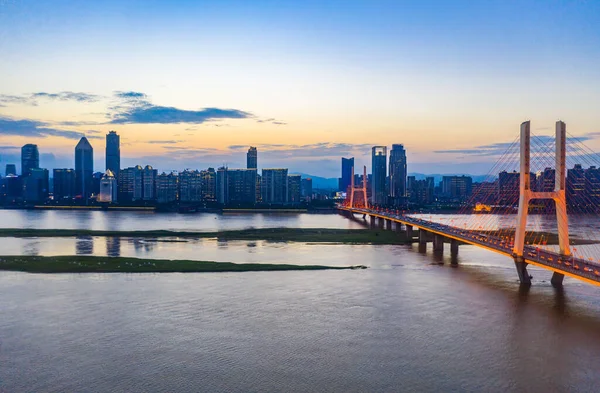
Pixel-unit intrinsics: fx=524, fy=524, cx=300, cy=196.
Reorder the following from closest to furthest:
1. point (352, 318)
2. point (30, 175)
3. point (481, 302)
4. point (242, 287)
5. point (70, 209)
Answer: point (352, 318), point (481, 302), point (242, 287), point (70, 209), point (30, 175)

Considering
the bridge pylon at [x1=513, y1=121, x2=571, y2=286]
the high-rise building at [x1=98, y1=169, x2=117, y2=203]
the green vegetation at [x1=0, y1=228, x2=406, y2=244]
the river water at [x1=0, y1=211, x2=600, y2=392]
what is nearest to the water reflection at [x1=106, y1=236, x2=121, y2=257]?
the green vegetation at [x1=0, y1=228, x2=406, y2=244]

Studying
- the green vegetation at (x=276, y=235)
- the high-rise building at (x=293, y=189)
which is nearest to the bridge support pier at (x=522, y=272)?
the green vegetation at (x=276, y=235)

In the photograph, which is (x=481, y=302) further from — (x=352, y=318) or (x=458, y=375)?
(x=458, y=375)

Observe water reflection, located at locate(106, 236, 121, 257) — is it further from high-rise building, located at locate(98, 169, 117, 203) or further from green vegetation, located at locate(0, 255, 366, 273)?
high-rise building, located at locate(98, 169, 117, 203)

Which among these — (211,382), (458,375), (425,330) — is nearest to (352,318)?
(425,330)

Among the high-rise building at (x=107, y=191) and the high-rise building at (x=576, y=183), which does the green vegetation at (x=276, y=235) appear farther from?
the high-rise building at (x=107, y=191)

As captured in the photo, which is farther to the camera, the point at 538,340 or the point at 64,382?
the point at 538,340

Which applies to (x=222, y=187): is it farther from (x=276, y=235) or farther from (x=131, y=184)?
(x=276, y=235)
